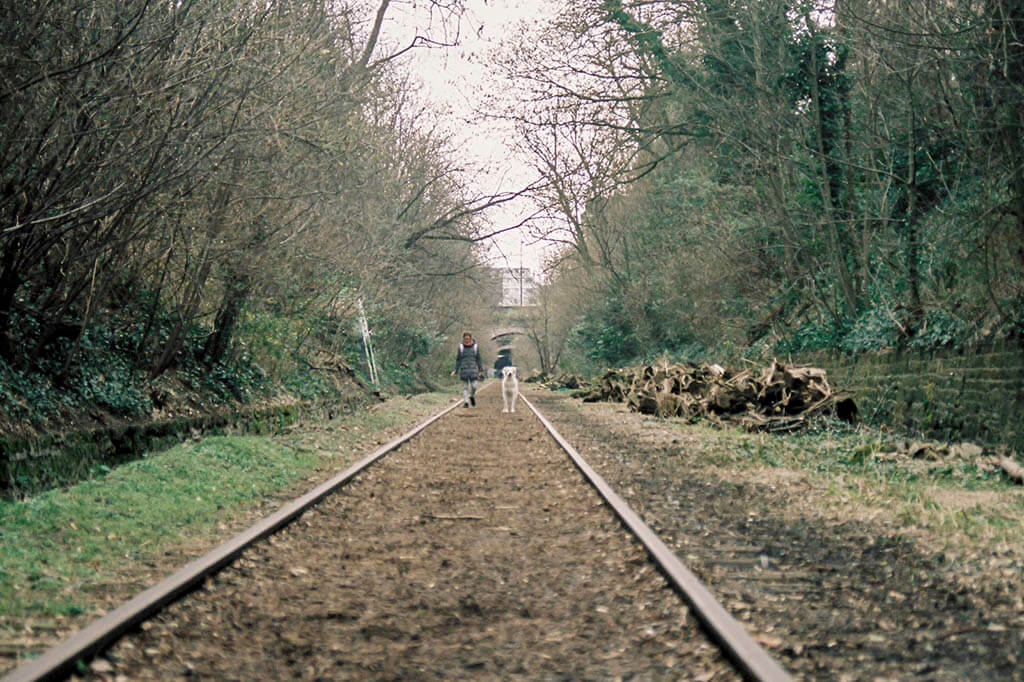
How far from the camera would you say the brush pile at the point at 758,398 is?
44.9 ft

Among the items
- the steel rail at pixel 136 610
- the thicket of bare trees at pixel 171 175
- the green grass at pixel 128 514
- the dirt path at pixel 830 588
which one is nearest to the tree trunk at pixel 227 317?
the thicket of bare trees at pixel 171 175

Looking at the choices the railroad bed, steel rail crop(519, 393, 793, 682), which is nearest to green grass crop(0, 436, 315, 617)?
the railroad bed

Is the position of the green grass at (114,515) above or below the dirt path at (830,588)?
above

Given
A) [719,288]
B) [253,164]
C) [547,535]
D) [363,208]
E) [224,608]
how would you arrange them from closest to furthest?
[224,608]
[547,535]
[253,164]
[363,208]
[719,288]

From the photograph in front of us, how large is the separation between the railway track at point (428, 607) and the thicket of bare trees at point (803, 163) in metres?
6.55

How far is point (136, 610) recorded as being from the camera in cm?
415

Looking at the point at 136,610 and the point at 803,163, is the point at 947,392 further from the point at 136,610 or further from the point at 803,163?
the point at 136,610

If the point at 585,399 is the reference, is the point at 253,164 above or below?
above

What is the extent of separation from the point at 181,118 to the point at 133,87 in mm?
1024

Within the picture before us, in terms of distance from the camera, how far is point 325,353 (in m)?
22.2

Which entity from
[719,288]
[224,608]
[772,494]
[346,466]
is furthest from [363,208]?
[224,608]

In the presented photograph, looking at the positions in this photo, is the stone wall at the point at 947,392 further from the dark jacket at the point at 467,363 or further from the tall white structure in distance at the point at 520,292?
the tall white structure in distance at the point at 520,292

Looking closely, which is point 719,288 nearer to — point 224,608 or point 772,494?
point 772,494

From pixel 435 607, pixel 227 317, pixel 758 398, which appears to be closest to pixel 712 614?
pixel 435 607
